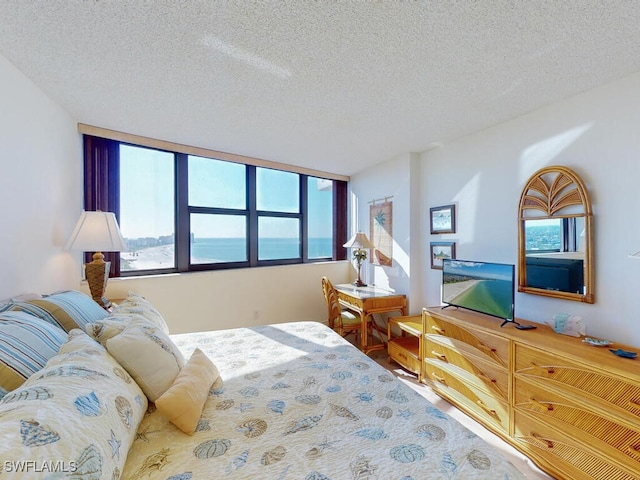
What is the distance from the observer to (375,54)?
156 centimetres

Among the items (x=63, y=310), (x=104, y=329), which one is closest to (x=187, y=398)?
(x=104, y=329)

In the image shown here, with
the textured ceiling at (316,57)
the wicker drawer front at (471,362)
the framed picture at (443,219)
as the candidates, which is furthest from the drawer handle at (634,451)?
the textured ceiling at (316,57)

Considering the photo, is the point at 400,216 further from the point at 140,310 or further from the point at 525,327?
the point at 140,310

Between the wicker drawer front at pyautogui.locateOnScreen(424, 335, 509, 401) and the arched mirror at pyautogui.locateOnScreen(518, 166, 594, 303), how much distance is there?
0.67 metres

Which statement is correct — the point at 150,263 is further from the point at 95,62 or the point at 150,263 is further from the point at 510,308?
the point at 510,308

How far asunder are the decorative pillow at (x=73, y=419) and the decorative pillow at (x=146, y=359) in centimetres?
7

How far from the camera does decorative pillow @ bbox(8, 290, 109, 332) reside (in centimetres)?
138

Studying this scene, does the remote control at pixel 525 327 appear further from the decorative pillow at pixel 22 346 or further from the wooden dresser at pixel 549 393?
the decorative pillow at pixel 22 346

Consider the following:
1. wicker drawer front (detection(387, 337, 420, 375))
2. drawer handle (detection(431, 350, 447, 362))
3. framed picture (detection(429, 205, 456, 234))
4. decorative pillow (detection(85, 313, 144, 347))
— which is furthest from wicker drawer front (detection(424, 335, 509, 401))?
decorative pillow (detection(85, 313, 144, 347))

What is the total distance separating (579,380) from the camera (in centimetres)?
153

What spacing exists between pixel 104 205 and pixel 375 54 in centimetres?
274

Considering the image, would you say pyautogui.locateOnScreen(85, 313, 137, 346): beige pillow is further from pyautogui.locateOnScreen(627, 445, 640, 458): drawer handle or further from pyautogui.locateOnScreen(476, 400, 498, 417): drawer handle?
pyautogui.locateOnScreen(627, 445, 640, 458): drawer handle

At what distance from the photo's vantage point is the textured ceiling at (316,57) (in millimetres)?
1282

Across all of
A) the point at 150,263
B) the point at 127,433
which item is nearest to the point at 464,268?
the point at 127,433
